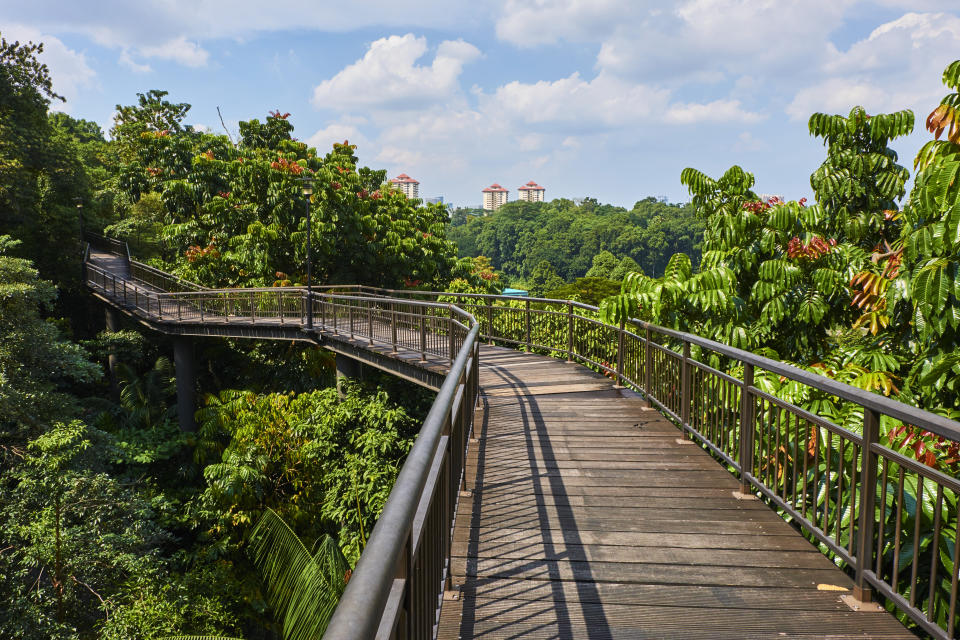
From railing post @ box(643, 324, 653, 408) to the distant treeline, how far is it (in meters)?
92.4

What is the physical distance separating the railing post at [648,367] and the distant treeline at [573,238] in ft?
303

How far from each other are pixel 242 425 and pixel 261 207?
9567 millimetres

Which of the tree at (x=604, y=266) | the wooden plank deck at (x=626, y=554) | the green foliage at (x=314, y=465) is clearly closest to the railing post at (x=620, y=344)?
the wooden plank deck at (x=626, y=554)

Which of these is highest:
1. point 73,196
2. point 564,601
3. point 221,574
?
point 73,196

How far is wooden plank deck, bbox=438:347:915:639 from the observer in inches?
119

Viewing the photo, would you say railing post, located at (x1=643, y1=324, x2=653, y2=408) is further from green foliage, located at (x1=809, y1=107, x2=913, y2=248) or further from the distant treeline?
the distant treeline

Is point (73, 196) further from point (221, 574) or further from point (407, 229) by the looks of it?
point (221, 574)

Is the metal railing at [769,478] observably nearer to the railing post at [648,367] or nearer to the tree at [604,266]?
the railing post at [648,367]

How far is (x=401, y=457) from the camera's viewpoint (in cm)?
1309

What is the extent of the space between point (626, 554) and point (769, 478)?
1.41m

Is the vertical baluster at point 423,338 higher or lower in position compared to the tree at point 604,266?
lower

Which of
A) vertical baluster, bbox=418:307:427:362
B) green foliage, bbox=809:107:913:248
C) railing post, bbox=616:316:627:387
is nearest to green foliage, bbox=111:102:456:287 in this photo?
vertical baluster, bbox=418:307:427:362

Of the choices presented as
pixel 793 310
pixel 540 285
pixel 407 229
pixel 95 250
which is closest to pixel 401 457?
pixel 793 310

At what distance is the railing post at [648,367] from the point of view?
279 inches
